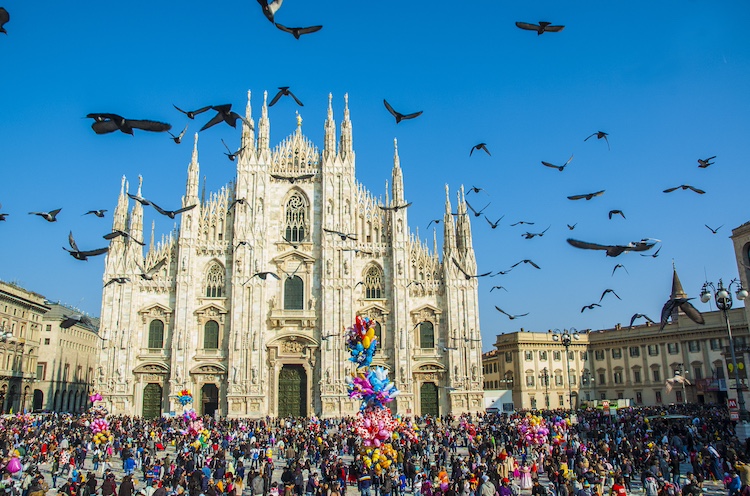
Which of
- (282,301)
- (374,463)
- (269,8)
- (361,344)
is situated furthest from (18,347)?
(269,8)

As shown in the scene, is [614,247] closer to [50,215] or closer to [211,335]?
[50,215]

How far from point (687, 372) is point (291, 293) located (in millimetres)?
39108

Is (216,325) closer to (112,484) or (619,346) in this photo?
(112,484)

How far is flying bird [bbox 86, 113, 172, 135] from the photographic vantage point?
11641mm

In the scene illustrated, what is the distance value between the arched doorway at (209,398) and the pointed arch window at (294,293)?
7.19 meters

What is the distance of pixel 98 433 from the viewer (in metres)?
25.4

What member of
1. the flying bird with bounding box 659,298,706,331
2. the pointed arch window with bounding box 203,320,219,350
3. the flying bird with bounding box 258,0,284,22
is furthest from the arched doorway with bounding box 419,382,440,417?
the flying bird with bounding box 258,0,284,22

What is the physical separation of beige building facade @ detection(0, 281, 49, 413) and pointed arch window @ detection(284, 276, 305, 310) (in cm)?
2347

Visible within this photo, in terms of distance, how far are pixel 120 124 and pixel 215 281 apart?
33921mm

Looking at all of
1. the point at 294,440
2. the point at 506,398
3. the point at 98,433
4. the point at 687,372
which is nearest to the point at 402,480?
the point at 294,440

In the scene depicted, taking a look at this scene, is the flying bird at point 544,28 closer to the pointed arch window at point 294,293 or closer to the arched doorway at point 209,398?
the pointed arch window at point 294,293

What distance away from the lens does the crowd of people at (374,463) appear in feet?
53.0

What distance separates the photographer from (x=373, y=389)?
20.5m

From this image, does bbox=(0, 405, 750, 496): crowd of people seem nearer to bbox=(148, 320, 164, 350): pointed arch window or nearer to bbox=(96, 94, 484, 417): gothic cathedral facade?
bbox=(96, 94, 484, 417): gothic cathedral facade
